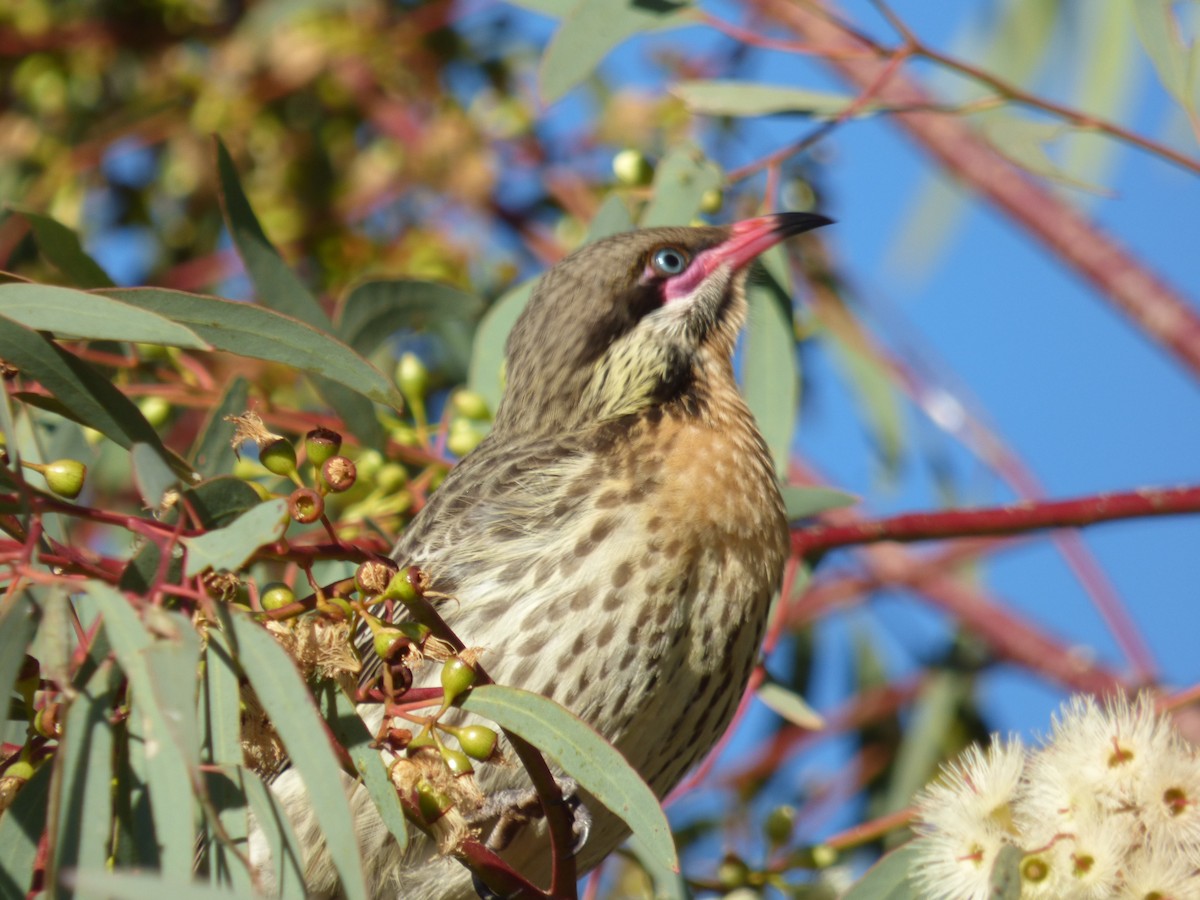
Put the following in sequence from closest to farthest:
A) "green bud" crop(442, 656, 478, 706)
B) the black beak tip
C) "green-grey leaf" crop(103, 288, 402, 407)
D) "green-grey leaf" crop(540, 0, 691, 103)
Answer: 1. "green bud" crop(442, 656, 478, 706)
2. "green-grey leaf" crop(103, 288, 402, 407)
3. "green-grey leaf" crop(540, 0, 691, 103)
4. the black beak tip

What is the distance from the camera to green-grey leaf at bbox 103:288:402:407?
7.80 ft

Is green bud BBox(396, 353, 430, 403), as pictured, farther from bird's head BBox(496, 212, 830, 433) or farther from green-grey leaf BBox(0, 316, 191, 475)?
green-grey leaf BBox(0, 316, 191, 475)

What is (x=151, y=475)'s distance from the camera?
196 cm

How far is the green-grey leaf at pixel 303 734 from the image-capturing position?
187cm

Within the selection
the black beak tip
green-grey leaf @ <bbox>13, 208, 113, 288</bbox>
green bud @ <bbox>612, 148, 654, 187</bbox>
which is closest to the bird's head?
the black beak tip

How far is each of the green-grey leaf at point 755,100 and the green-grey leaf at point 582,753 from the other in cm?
185

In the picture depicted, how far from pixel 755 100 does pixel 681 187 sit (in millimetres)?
275

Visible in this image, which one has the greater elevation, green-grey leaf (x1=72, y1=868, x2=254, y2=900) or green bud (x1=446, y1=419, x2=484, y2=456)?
green bud (x1=446, y1=419, x2=484, y2=456)

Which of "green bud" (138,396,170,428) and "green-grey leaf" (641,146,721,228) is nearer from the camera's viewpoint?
"green bud" (138,396,170,428)

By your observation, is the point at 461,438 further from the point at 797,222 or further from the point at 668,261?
the point at 797,222

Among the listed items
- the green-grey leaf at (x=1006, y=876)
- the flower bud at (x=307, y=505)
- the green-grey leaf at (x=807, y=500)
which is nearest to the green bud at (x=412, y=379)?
the green-grey leaf at (x=807, y=500)

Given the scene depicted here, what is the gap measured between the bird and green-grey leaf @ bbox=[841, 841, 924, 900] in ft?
1.61

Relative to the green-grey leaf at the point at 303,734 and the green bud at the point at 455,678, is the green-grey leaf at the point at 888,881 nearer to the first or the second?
the green bud at the point at 455,678

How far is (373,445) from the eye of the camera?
11.6ft
